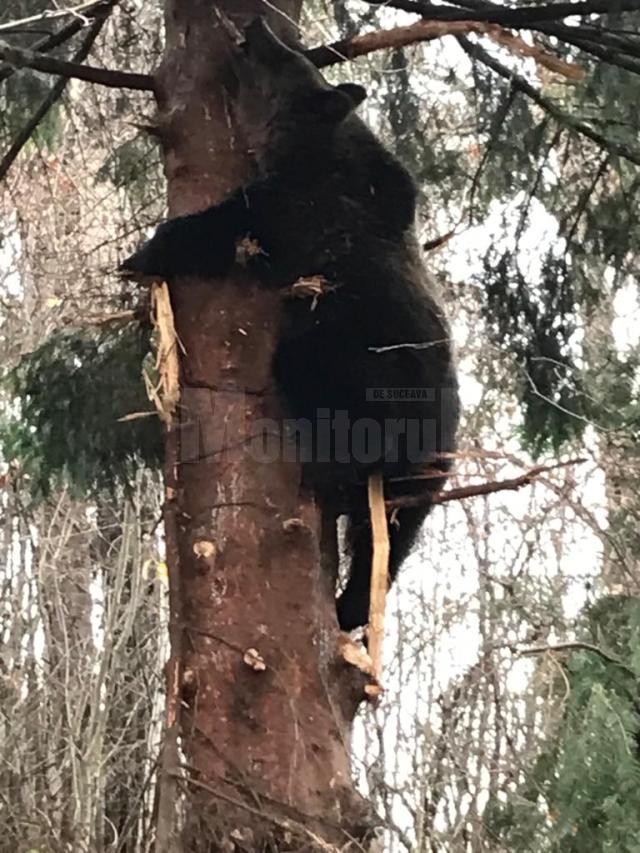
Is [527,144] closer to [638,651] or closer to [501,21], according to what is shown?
[501,21]

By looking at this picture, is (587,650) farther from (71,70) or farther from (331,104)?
(71,70)

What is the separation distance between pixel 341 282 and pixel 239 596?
39.3 inches

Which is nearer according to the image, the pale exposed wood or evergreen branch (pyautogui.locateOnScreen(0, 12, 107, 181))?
the pale exposed wood

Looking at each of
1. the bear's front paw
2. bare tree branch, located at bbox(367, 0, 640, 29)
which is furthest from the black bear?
bare tree branch, located at bbox(367, 0, 640, 29)

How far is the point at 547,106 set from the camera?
3.48 metres

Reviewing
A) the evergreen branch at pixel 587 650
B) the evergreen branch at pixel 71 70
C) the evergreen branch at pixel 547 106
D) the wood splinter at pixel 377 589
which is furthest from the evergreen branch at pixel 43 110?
the evergreen branch at pixel 587 650

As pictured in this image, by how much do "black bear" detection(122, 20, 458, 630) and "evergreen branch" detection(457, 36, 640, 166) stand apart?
0.58 m

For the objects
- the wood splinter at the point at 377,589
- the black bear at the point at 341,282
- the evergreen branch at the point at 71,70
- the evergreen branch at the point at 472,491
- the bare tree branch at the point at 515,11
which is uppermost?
the bare tree branch at the point at 515,11

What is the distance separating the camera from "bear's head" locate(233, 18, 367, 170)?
10.3ft

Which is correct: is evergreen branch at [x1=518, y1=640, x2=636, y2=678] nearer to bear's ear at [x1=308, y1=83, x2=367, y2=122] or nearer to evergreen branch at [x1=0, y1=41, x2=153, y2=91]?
bear's ear at [x1=308, y1=83, x2=367, y2=122]

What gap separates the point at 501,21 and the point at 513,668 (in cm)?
499

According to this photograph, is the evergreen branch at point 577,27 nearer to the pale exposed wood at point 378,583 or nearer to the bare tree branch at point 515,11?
the bare tree branch at point 515,11

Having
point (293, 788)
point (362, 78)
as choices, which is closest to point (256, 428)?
point (293, 788)

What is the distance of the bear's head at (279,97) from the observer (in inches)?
124
